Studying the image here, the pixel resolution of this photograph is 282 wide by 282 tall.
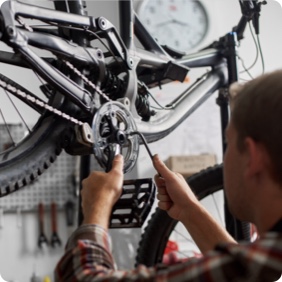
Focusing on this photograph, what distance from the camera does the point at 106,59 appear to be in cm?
103

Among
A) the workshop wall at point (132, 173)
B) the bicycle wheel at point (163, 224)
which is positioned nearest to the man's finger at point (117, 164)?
the bicycle wheel at point (163, 224)

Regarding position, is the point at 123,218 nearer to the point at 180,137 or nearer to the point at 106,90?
the point at 106,90

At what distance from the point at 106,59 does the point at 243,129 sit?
514 mm

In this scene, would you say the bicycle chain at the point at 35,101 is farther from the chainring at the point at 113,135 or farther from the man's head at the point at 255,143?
the man's head at the point at 255,143

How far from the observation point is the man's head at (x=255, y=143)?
1.80 ft

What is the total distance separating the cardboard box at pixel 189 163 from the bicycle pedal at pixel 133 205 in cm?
102

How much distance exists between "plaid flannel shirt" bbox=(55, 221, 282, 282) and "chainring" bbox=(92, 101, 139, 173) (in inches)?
10.0

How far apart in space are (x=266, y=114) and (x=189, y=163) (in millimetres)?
1366

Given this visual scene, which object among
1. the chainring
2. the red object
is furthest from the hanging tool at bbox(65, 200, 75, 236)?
the chainring

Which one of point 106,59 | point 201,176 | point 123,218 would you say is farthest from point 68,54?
point 201,176

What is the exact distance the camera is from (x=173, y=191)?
853 millimetres

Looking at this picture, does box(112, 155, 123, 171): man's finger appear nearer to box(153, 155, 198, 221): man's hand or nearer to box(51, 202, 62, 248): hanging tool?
box(153, 155, 198, 221): man's hand

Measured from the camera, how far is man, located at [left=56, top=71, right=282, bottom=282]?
481 millimetres

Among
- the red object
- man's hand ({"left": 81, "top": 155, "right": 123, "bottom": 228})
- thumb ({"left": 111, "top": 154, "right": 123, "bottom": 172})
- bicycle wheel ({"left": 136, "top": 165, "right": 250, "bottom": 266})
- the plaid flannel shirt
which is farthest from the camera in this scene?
the red object
